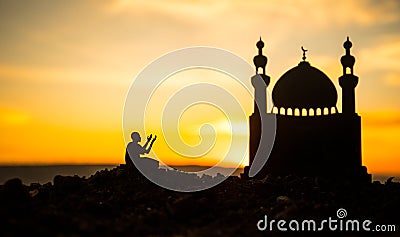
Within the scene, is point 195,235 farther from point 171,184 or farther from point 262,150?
point 262,150

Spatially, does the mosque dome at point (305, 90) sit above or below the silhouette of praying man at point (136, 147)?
above

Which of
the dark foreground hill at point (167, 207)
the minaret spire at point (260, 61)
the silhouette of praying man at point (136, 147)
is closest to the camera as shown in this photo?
the dark foreground hill at point (167, 207)

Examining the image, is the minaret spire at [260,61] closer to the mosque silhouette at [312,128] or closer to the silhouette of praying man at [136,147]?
the mosque silhouette at [312,128]

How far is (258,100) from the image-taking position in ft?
85.8

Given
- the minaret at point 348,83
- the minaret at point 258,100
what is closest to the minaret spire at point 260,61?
the minaret at point 258,100

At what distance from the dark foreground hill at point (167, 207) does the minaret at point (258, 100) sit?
21.6ft

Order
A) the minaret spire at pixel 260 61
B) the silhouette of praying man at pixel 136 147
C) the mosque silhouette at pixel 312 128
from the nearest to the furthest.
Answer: the silhouette of praying man at pixel 136 147 < the mosque silhouette at pixel 312 128 < the minaret spire at pixel 260 61

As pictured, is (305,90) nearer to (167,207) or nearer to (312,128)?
(312,128)

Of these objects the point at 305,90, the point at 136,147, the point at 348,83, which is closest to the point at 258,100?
the point at 305,90

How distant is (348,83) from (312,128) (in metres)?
2.91

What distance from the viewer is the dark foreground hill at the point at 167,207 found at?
11.2 m

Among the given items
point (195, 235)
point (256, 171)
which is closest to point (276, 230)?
point (195, 235)

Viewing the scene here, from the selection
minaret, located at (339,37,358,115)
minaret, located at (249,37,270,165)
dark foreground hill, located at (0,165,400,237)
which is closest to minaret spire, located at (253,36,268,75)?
minaret, located at (249,37,270,165)

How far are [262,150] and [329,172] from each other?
11.1ft
